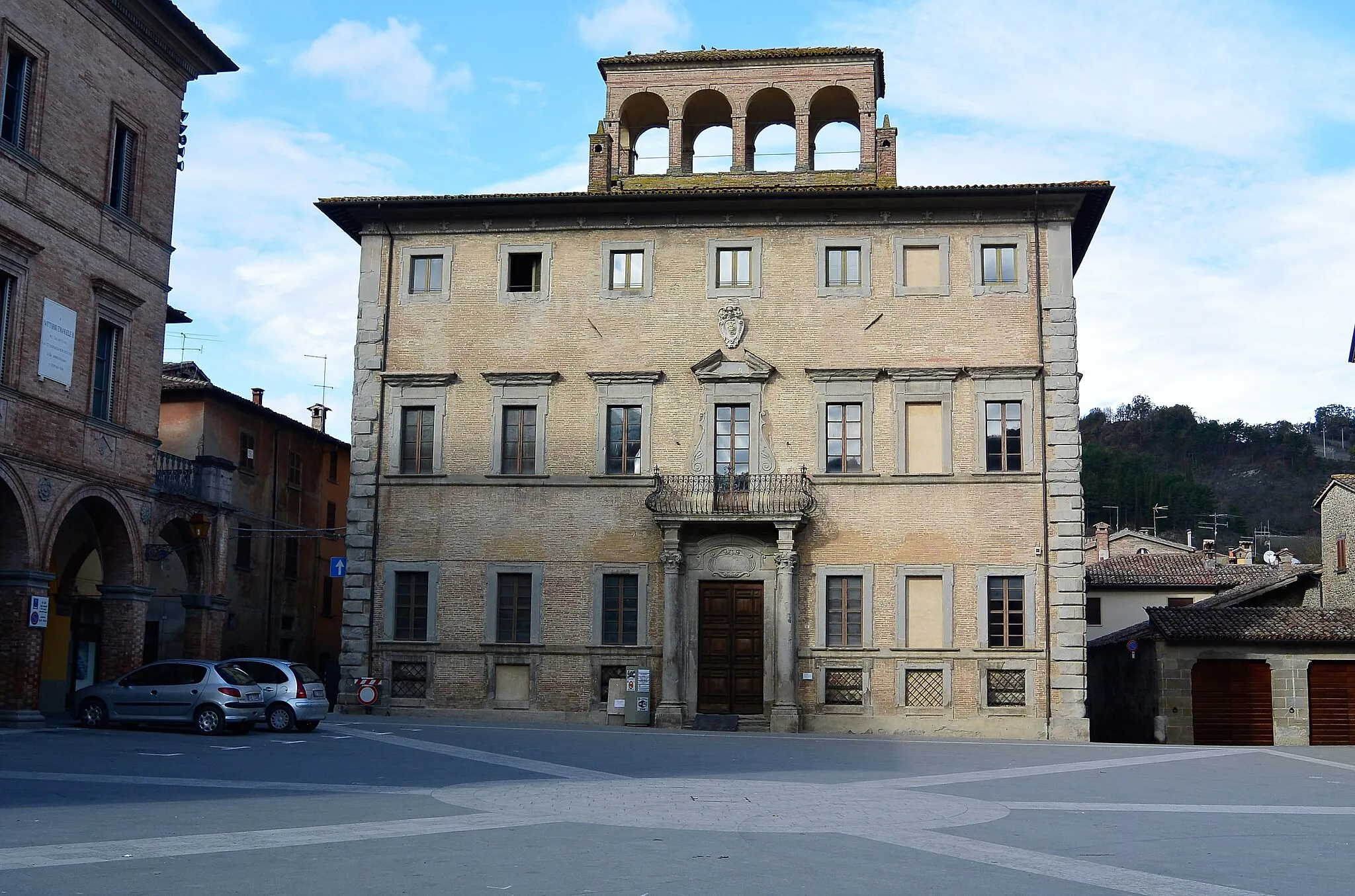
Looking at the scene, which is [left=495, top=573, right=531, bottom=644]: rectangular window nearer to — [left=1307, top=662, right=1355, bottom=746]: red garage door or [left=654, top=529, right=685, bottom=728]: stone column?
[left=654, top=529, right=685, bottom=728]: stone column

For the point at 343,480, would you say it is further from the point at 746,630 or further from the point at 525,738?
the point at 525,738

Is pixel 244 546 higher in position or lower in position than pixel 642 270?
lower

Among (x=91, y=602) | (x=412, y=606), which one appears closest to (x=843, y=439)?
(x=412, y=606)

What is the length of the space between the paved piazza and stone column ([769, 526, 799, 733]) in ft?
28.4

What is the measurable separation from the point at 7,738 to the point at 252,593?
20.9 m

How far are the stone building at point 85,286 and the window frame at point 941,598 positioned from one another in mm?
16919

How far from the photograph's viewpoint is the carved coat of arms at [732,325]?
34.1 metres

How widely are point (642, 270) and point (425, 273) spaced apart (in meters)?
5.63

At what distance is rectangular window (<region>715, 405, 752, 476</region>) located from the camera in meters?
33.7

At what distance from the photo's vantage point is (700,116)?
3972cm

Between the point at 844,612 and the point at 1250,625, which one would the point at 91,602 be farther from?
the point at 1250,625

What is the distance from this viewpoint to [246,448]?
140ft

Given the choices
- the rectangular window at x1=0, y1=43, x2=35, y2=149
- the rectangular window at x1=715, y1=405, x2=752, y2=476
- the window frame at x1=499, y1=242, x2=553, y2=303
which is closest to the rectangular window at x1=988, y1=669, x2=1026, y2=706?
the rectangular window at x1=715, y1=405, x2=752, y2=476

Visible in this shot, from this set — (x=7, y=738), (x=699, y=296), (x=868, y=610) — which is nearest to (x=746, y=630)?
(x=868, y=610)
